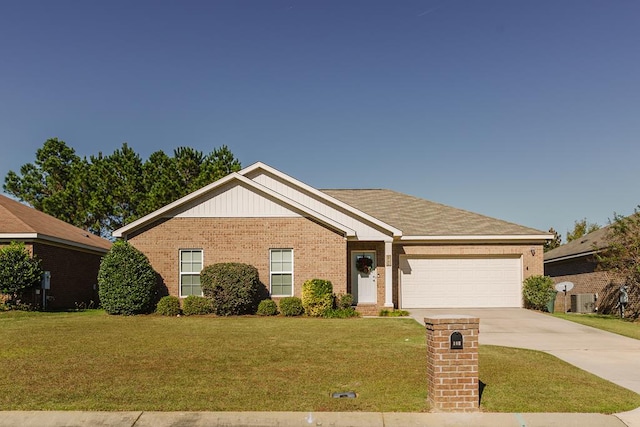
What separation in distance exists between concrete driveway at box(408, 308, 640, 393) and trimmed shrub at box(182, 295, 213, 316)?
7.29m

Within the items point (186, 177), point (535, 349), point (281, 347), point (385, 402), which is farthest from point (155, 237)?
point (186, 177)

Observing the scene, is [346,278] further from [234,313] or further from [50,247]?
[50,247]

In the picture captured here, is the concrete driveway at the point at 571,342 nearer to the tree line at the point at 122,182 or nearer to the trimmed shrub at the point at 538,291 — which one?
the trimmed shrub at the point at 538,291

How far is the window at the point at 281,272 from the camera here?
2184 centimetres

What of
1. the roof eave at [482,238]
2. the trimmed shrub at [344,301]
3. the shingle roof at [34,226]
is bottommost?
the trimmed shrub at [344,301]

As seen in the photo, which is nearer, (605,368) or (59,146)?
(605,368)

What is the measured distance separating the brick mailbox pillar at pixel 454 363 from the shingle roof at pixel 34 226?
61.3 feet

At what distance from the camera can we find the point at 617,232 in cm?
2162

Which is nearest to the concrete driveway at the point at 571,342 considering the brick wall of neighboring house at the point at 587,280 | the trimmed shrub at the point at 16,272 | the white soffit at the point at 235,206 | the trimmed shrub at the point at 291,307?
the trimmed shrub at the point at 291,307

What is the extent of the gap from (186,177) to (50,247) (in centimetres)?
1777

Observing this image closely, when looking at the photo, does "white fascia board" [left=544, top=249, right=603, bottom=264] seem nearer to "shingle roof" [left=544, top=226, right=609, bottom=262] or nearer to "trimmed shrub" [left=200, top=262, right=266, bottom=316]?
"shingle roof" [left=544, top=226, right=609, bottom=262]

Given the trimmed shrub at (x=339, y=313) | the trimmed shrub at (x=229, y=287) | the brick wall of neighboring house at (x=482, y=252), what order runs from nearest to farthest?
the trimmed shrub at (x=229, y=287)
the trimmed shrub at (x=339, y=313)
the brick wall of neighboring house at (x=482, y=252)

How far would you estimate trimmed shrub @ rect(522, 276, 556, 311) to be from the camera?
23.7 meters

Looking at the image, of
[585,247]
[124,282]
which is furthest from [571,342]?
[585,247]
